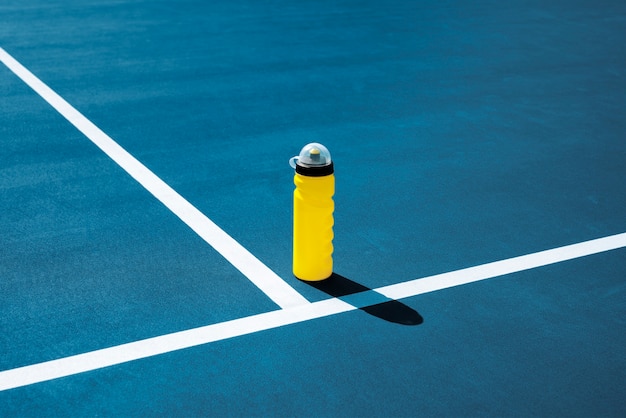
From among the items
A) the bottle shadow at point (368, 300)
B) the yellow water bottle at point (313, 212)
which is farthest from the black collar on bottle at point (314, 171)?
the bottle shadow at point (368, 300)

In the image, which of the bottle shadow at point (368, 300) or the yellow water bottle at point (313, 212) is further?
the yellow water bottle at point (313, 212)

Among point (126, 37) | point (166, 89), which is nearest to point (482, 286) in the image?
point (166, 89)

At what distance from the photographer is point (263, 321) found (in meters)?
5.46

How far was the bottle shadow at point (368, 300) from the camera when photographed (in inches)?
218

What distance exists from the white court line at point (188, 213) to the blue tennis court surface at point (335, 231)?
3cm

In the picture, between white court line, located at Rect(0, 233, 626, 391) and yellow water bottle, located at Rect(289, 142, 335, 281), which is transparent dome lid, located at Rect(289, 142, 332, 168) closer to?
yellow water bottle, located at Rect(289, 142, 335, 281)

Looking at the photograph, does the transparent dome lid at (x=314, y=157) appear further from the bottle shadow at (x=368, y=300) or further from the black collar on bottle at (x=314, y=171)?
the bottle shadow at (x=368, y=300)

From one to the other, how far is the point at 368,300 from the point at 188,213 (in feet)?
7.62

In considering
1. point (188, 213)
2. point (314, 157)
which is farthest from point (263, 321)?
point (188, 213)

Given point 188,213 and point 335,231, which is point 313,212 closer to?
point 335,231

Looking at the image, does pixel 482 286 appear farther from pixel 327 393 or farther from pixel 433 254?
pixel 327 393

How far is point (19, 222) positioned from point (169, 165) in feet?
Answer: 6.25

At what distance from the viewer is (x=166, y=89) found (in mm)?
11125

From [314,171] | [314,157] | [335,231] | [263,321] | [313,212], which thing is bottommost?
[263,321]
